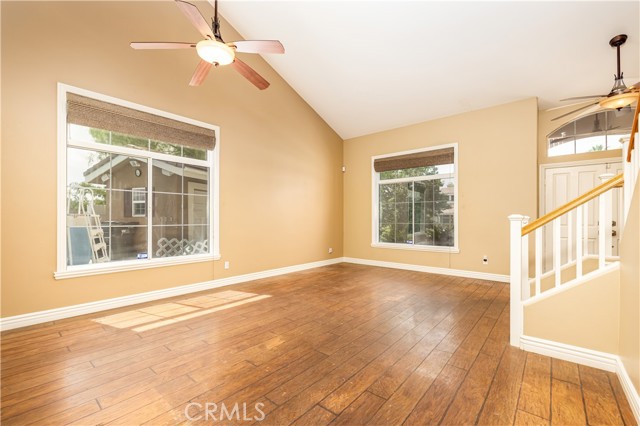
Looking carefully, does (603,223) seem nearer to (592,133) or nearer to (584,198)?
(584,198)

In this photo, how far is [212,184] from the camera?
169 inches

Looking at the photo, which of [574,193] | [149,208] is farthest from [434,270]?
[149,208]

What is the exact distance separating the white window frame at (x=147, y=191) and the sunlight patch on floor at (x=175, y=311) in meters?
0.59

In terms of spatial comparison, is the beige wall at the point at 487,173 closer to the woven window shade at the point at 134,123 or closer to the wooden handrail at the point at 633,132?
the wooden handrail at the point at 633,132

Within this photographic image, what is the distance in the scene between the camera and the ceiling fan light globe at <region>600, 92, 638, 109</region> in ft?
9.14

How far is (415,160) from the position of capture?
5645 millimetres

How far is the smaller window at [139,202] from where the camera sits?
3539 mm

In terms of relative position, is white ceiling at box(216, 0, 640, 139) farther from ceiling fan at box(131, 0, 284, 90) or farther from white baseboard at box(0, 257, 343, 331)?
white baseboard at box(0, 257, 343, 331)

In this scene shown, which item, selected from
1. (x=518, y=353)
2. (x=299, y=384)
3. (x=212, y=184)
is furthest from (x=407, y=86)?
(x=299, y=384)

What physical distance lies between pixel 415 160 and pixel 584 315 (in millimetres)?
4088

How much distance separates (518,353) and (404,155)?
4.42 m

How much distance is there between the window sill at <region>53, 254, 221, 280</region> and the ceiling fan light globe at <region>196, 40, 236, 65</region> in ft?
8.78

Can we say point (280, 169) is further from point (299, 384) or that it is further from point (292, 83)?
point (299, 384)

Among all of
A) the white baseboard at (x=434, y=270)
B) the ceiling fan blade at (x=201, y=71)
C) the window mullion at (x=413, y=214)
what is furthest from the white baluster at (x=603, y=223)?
the ceiling fan blade at (x=201, y=71)
